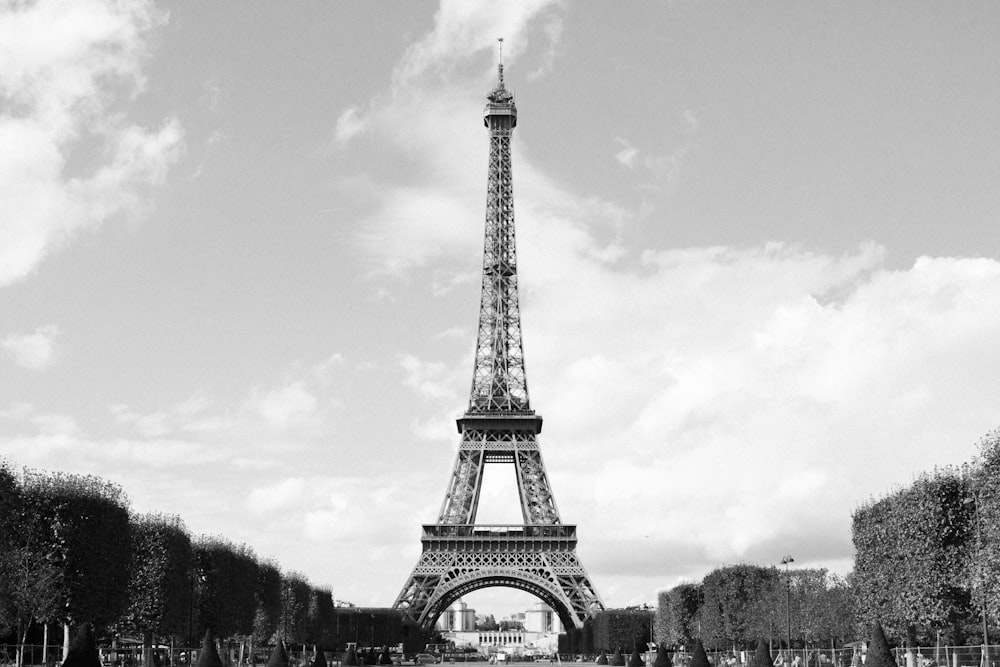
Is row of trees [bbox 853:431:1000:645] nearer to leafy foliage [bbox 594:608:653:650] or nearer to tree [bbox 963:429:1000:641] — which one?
tree [bbox 963:429:1000:641]

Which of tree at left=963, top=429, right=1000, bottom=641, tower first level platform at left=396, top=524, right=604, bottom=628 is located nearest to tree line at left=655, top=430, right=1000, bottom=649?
tree at left=963, top=429, right=1000, bottom=641

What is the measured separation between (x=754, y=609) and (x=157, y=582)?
45.0 metres

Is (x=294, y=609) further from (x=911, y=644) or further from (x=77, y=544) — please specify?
(x=911, y=644)

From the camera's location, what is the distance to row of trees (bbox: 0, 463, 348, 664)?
2106 inches

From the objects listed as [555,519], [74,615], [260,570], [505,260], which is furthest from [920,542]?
[505,260]

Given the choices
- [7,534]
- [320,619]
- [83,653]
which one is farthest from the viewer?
[320,619]

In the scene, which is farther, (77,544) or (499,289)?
(499,289)

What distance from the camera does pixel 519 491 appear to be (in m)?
116

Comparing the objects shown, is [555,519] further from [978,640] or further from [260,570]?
[978,640]

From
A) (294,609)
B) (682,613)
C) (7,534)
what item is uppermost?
(7,534)

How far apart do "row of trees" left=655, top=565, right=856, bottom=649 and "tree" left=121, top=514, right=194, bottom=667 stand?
39.7 m

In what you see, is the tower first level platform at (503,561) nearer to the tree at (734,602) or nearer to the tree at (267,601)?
the tree at (734,602)

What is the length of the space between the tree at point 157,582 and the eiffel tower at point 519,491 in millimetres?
43805

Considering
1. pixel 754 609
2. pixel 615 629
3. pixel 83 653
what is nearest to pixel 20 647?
→ pixel 83 653
